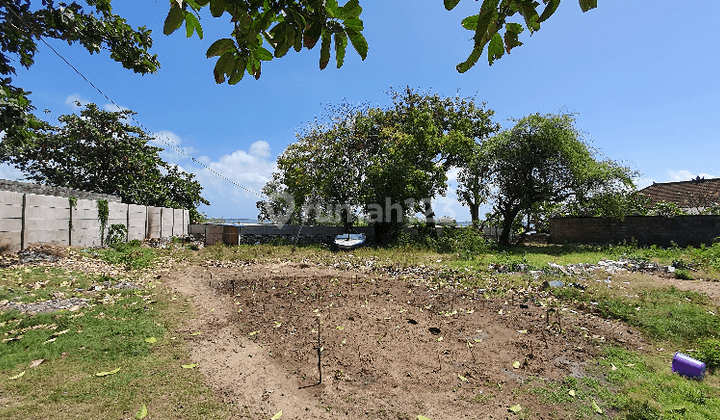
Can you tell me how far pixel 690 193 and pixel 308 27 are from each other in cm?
2943

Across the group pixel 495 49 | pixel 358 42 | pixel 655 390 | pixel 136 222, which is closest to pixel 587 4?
pixel 495 49

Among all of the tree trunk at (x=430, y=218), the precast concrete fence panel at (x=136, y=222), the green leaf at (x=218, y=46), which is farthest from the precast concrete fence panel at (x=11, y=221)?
the tree trunk at (x=430, y=218)

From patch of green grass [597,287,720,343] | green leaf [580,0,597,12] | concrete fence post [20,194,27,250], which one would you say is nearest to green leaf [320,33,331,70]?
green leaf [580,0,597,12]

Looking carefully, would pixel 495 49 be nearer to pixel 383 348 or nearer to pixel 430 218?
pixel 383 348

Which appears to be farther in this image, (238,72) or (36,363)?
(36,363)

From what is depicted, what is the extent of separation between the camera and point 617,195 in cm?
1600

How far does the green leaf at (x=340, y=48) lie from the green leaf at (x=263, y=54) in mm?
353

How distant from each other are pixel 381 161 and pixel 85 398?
52.2 feet

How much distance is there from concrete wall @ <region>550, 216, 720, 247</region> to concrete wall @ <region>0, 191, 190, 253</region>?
823 inches

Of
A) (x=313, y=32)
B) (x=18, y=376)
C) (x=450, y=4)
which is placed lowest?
(x=18, y=376)

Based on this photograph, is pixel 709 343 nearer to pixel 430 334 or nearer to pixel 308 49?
pixel 430 334

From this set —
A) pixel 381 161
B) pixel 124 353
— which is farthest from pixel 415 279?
pixel 381 161

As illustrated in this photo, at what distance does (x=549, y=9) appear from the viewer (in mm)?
1459

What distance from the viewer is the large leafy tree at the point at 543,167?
15.9m
